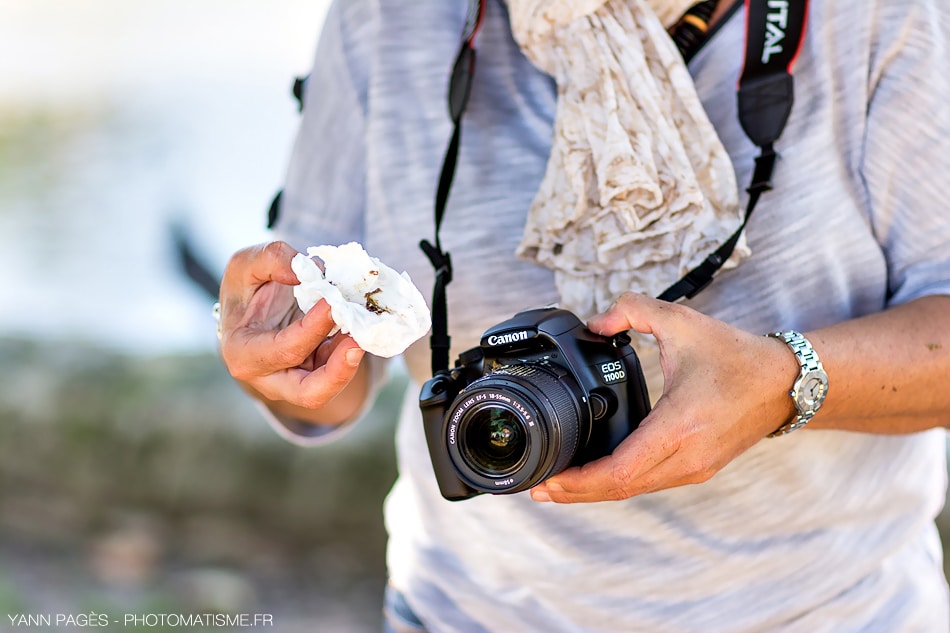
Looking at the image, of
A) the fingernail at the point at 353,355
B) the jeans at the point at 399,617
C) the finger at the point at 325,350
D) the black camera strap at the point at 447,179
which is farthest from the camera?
the jeans at the point at 399,617

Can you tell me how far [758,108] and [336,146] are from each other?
19.6 inches

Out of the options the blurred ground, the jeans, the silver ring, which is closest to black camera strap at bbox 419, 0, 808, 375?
the silver ring

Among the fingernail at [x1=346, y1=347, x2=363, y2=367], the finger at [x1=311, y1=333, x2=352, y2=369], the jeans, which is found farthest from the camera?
the jeans

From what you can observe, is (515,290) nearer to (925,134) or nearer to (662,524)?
(662,524)

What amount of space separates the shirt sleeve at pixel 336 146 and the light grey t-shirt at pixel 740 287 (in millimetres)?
24

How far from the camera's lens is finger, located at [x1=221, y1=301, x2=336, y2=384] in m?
0.81

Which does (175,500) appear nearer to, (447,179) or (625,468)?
(447,179)

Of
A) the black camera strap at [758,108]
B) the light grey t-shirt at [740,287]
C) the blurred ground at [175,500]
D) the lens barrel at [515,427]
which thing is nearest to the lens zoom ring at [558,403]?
the lens barrel at [515,427]

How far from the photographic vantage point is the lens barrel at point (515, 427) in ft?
2.70

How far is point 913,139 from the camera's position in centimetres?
95

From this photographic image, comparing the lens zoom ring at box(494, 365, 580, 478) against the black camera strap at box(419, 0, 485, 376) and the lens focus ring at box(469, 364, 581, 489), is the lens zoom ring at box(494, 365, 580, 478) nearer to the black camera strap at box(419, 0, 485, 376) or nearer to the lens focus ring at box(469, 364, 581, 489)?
the lens focus ring at box(469, 364, 581, 489)

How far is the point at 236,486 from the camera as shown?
119 inches

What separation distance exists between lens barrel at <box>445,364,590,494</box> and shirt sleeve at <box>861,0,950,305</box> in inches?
14.9

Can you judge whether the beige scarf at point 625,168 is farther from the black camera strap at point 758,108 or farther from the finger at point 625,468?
the finger at point 625,468
